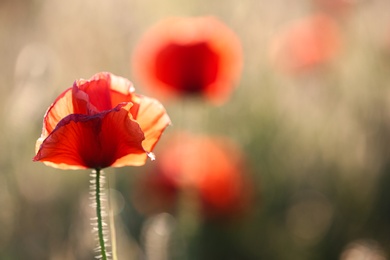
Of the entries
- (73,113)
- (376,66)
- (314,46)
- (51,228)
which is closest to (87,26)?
(314,46)

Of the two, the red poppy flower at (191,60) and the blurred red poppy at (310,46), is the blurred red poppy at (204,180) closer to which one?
the red poppy flower at (191,60)

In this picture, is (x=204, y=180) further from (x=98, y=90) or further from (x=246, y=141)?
(x=98, y=90)

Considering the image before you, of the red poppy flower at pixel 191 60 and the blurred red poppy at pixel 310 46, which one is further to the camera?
the blurred red poppy at pixel 310 46

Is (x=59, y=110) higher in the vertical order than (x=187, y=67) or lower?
higher

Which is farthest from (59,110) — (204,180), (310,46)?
(310,46)

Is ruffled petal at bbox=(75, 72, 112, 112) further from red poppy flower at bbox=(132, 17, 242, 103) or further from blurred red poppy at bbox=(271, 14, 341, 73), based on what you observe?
blurred red poppy at bbox=(271, 14, 341, 73)

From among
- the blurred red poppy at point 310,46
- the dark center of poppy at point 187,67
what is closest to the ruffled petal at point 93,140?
the dark center of poppy at point 187,67

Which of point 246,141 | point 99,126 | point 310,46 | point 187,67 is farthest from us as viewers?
point 310,46
